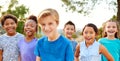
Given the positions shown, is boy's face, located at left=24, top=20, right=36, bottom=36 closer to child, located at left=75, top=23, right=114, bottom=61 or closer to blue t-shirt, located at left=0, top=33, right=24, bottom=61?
blue t-shirt, located at left=0, top=33, right=24, bottom=61

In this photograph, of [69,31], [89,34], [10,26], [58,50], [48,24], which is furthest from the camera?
[69,31]

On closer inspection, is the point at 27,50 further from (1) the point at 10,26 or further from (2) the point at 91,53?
(2) the point at 91,53

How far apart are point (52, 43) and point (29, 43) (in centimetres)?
130

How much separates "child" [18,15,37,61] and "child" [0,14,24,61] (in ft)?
0.40

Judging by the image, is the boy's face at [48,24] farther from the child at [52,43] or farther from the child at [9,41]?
the child at [9,41]

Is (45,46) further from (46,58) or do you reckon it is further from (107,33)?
(107,33)

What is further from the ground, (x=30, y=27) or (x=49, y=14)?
(x=49, y=14)

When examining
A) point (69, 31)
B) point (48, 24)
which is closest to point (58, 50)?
point (48, 24)

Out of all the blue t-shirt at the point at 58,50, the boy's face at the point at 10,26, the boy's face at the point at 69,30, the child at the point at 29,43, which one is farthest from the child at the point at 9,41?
the blue t-shirt at the point at 58,50

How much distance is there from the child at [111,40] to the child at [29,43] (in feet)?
4.79

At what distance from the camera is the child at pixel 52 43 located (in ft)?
12.6

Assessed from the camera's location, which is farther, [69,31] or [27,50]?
[69,31]

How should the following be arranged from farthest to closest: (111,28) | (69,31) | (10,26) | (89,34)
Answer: (69,31) < (111,28) < (10,26) < (89,34)

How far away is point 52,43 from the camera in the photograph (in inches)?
158
